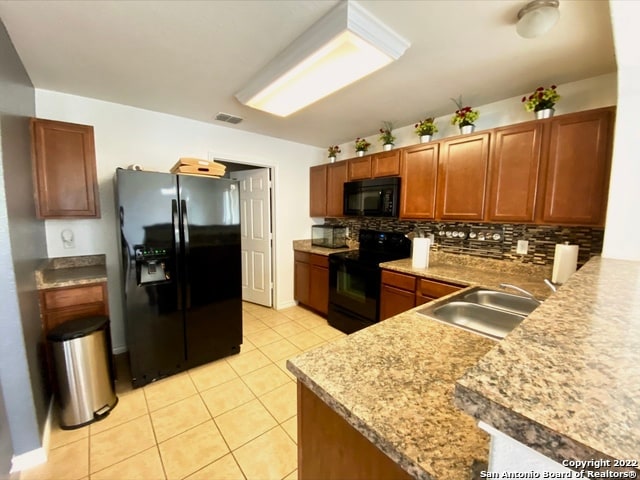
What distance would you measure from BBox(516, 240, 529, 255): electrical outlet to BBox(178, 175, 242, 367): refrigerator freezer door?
2.49 m

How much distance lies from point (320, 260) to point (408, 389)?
8.69ft

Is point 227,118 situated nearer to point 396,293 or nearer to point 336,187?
point 336,187

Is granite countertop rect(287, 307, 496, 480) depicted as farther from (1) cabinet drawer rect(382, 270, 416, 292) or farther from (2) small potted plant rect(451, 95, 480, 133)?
(2) small potted plant rect(451, 95, 480, 133)

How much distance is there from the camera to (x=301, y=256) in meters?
3.70

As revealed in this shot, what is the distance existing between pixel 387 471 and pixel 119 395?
2.26 m

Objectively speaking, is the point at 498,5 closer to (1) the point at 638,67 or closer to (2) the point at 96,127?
(1) the point at 638,67

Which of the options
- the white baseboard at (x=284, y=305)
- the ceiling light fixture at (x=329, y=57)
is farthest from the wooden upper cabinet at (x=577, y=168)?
the white baseboard at (x=284, y=305)

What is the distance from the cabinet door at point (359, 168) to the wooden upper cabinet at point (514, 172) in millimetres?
1280

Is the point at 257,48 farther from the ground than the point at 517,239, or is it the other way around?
the point at 257,48

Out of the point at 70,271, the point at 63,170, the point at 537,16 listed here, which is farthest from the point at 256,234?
the point at 537,16

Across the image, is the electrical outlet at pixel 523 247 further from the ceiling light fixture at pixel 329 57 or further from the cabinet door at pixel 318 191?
the cabinet door at pixel 318 191

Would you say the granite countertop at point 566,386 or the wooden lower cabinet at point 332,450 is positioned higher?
the granite countertop at point 566,386

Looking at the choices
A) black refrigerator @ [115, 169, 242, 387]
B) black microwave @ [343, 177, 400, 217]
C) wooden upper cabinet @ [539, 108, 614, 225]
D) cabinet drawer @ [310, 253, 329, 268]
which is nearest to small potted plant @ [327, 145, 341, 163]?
black microwave @ [343, 177, 400, 217]

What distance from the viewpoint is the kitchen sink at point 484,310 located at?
142 centimetres
